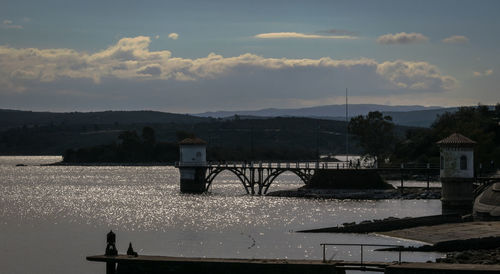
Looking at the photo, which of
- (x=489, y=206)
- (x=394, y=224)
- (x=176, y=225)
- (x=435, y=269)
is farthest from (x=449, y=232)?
(x=176, y=225)

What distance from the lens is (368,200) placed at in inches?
3910

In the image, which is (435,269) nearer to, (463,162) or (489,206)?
(489,206)

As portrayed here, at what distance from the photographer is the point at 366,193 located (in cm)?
10288

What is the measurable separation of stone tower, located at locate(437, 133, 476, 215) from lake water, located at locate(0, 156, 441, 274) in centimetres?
672

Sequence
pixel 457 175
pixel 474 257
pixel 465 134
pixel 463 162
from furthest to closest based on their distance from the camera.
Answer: pixel 465 134
pixel 463 162
pixel 457 175
pixel 474 257

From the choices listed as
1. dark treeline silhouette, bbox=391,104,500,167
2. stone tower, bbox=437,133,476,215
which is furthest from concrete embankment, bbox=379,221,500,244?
dark treeline silhouette, bbox=391,104,500,167

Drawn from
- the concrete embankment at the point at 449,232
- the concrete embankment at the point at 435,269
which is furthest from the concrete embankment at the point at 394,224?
the concrete embankment at the point at 435,269

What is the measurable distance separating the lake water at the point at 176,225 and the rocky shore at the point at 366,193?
2.85m

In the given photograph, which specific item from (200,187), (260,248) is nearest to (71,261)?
(260,248)

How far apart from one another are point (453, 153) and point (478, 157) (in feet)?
156

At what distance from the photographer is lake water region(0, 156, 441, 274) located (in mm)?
57969

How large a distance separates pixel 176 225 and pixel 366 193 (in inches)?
1281

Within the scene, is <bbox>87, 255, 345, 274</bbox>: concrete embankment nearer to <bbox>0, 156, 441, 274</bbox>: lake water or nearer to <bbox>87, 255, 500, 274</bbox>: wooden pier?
<bbox>87, 255, 500, 274</bbox>: wooden pier

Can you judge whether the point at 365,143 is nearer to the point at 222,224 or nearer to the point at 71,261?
the point at 222,224
